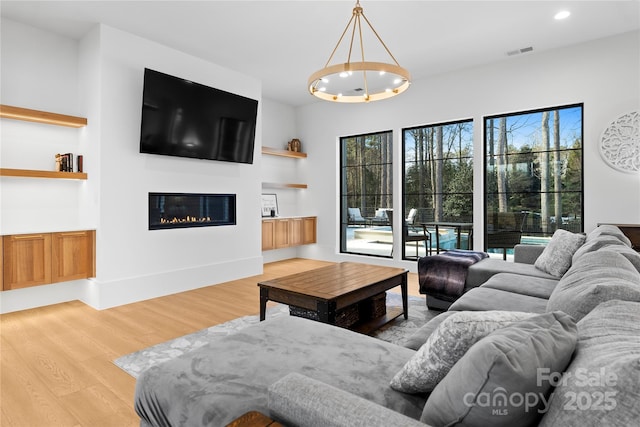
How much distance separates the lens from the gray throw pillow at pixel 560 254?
312 cm

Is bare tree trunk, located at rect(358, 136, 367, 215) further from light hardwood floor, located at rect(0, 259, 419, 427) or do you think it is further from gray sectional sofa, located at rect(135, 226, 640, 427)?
gray sectional sofa, located at rect(135, 226, 640, 427)

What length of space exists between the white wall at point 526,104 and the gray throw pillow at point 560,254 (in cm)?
159

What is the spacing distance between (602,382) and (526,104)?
4.94 m

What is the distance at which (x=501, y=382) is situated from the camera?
0.84 metres

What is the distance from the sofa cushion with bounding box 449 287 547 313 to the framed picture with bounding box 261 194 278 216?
4463mm

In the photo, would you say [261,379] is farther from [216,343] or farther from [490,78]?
[490,78]

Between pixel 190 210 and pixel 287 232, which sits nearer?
pixel 190 210

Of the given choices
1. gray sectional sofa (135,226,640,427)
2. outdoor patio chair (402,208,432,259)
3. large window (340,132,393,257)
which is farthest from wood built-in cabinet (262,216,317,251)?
gray sectional sofa (135,226,640,427)

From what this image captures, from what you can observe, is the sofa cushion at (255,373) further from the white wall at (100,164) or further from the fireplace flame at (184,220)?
the fireplace flame at (184,220)

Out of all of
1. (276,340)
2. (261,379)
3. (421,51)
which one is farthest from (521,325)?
(421,51)

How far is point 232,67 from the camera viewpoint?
5.19m

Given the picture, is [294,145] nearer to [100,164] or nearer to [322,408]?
[100,164]

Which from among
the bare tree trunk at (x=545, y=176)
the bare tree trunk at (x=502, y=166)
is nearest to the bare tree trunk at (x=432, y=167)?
the bare tree trunk at (x=502, y=166)

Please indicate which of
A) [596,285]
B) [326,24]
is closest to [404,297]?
[596,285]
